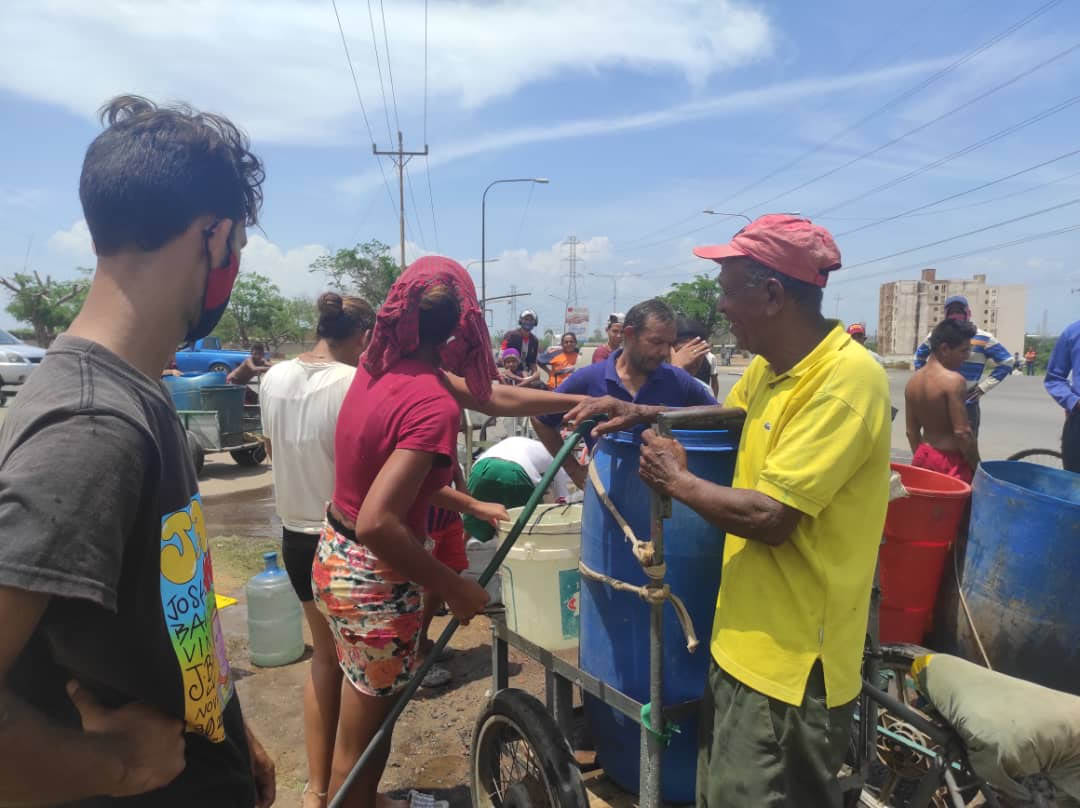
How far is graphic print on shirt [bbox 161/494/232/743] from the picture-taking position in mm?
1018

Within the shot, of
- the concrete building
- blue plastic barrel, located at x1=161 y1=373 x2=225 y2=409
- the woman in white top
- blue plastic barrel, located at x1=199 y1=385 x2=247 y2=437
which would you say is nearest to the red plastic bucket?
the woman in white top

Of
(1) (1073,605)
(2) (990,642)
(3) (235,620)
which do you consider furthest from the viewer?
(3) (235,620)

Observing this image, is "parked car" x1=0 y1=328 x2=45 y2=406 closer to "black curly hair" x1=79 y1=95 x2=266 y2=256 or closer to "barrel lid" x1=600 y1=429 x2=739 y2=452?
"barrel lid" x1=600 y1=429 x2=739 y2=452

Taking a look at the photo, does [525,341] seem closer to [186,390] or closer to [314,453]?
[186,390]

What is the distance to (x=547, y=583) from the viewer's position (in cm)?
249

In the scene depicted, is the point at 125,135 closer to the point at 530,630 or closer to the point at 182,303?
the point at 182,303

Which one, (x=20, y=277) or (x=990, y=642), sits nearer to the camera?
(x=990, y=642)

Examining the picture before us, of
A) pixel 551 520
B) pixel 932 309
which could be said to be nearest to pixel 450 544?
pixel 551 520

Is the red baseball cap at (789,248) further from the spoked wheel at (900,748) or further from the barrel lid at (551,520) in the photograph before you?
the spoked wheel at (900,748)

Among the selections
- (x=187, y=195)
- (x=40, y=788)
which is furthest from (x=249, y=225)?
(x=40, y=788)

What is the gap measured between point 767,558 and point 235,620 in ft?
13.4

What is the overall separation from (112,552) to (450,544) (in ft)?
7.73

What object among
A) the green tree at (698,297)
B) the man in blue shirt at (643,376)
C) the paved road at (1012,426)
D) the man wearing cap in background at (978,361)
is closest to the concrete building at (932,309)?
the green tree at (698,297)

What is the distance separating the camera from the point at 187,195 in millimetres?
1042
